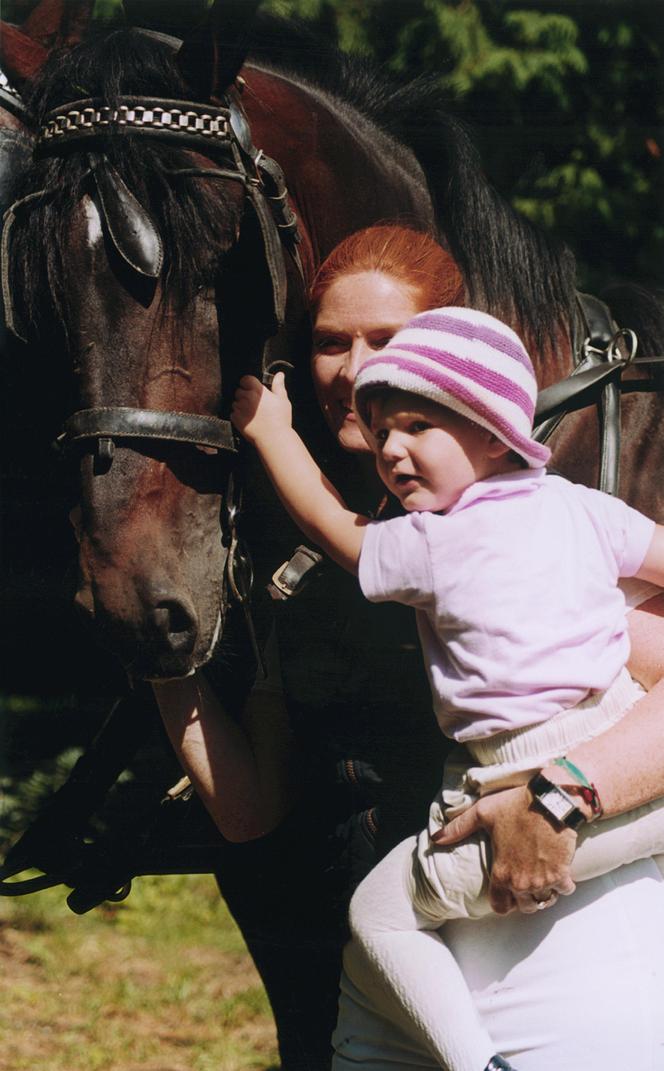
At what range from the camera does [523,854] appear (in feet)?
4.99

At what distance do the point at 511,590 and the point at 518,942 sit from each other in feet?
1.67

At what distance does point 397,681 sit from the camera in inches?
87.2

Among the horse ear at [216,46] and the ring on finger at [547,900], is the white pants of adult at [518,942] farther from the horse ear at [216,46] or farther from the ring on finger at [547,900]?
the horse ear at [216,46]

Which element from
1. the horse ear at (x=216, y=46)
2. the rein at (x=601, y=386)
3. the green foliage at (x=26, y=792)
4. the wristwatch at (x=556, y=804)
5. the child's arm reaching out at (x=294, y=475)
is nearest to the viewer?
the wristwatch at (x=556, y=804)

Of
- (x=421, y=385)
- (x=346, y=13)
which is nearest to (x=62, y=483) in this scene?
(x=421, y=385)

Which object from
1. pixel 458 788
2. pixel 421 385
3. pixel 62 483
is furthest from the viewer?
pixel 62 483

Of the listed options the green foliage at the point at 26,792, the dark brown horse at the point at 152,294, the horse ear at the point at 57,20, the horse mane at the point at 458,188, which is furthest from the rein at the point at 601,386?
the green foliage at the point at 26,792

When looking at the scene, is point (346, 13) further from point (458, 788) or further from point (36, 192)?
point (458, 788)

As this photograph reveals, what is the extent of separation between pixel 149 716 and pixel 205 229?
998mm

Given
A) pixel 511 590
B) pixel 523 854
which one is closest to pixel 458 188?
pixel 511 590

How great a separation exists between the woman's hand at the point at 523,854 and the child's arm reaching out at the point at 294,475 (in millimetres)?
388

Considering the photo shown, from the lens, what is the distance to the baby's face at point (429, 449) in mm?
1576

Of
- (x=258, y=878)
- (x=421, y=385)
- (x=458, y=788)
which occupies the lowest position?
(x=258, y=878)

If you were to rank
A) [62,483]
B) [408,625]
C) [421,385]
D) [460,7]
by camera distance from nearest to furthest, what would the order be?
[421,385], [408,625], [62,483], [460,7]
